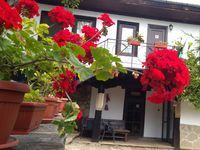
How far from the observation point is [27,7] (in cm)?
222

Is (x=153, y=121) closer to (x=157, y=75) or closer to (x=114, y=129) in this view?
(x=114, y=129)

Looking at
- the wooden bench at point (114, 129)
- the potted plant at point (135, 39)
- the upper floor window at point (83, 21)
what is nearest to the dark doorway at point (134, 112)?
the wooden bench at point (114, 129)

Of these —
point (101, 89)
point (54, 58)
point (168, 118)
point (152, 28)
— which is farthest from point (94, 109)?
point (54, 58)

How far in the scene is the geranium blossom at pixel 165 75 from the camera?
62.2 inches

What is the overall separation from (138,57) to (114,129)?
3108 millimetres

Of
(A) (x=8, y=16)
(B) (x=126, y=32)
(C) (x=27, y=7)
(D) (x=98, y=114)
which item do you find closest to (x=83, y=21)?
(B) (x=126, y=32)

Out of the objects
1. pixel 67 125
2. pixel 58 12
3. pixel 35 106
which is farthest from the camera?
pixel 58 12

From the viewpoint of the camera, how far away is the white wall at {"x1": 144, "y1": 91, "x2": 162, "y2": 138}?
15.0 metres

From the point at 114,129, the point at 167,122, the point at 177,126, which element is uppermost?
the point at 167,122

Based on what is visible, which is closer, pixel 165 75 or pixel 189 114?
pixel 165 75

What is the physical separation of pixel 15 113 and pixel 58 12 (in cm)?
110

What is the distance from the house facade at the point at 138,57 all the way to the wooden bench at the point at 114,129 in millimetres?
418

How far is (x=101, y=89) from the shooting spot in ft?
45.5

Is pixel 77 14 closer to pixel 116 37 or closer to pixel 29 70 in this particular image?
pixel 116 37
